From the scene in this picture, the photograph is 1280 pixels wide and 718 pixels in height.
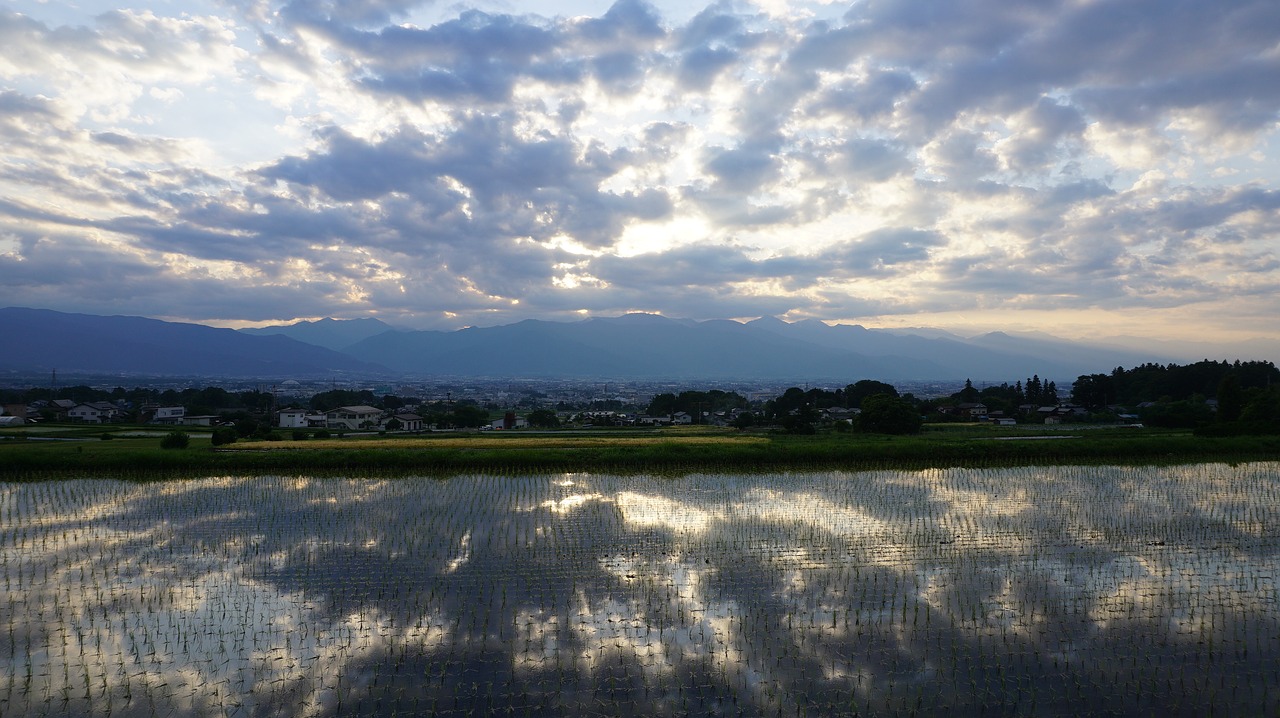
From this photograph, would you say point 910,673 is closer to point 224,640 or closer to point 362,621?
point 362,621

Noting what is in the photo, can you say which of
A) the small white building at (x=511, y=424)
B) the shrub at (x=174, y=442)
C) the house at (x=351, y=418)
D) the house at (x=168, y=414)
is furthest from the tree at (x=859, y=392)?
the house at (x=168, y=414)

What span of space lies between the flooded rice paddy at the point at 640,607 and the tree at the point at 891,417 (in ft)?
71.1

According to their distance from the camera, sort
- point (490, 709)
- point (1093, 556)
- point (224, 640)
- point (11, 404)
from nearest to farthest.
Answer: point (490, 709)
point (224, 640)
point (1093, 556)
point (11, 404)

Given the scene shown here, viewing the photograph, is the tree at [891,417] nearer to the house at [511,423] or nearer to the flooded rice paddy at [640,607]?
the flooded rice paddy at [640,607]

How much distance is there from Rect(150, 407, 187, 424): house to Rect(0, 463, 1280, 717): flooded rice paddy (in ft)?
166

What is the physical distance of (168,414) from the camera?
62.5 metres

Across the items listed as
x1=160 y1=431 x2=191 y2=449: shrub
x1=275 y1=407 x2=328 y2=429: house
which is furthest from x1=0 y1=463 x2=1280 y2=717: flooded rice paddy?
x1=275 y1=407 x2=328 y2=429: house

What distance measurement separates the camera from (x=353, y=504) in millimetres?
16984

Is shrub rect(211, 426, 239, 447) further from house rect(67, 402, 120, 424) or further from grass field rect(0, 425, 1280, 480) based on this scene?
house rect(67, 402, 120, 424)

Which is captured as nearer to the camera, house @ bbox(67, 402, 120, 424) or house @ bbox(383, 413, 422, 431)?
house @ bbox(383, 413, 422, 431)

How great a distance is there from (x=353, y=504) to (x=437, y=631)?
9630 mm

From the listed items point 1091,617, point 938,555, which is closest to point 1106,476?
point 938,555

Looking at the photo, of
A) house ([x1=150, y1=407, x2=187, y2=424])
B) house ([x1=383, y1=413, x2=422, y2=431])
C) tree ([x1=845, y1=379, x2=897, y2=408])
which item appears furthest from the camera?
tree ([x1=845, y1=379, x2=897, y2=408])

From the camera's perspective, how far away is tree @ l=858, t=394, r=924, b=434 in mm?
38875
